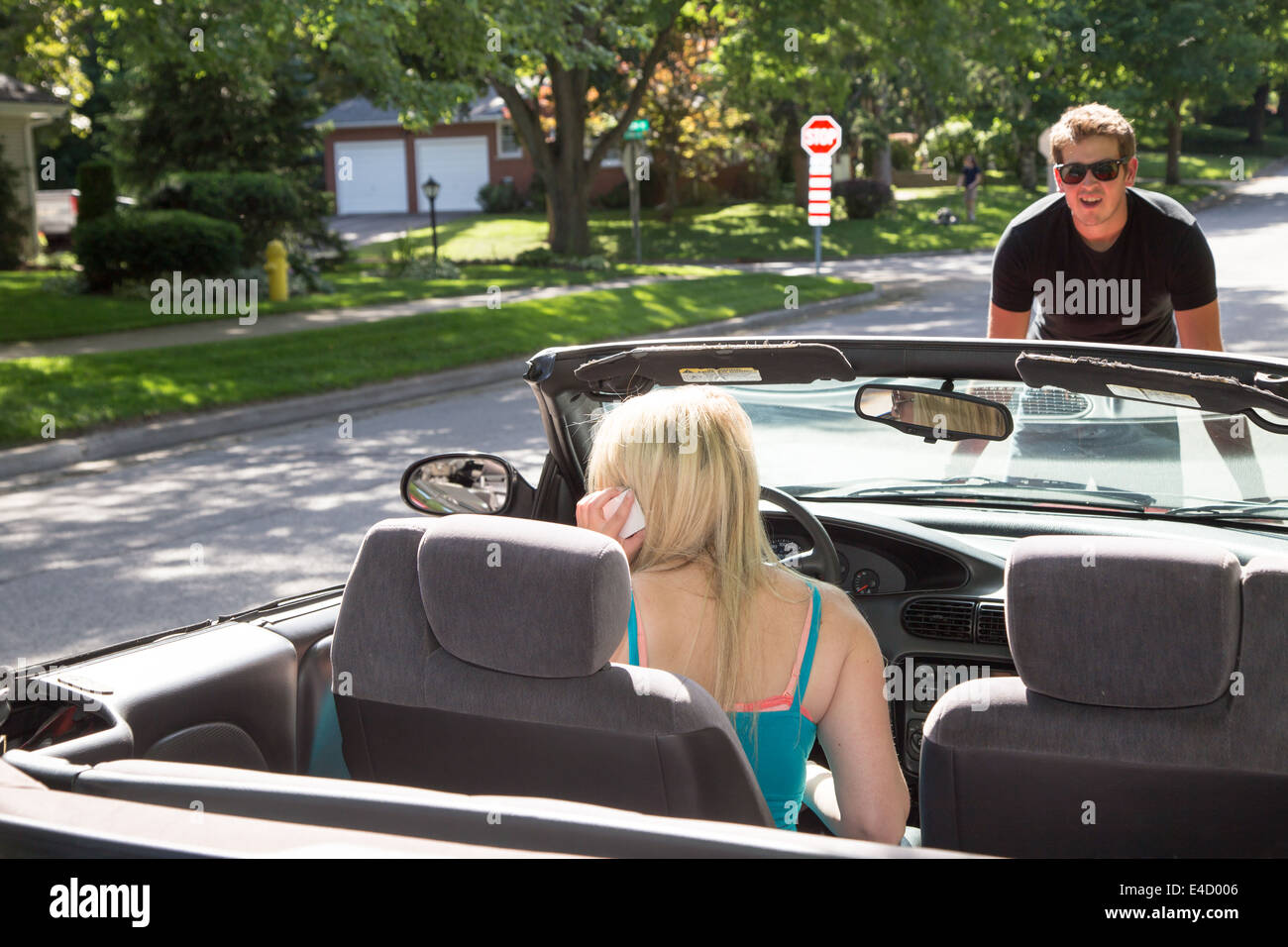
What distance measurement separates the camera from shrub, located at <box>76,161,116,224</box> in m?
24.0

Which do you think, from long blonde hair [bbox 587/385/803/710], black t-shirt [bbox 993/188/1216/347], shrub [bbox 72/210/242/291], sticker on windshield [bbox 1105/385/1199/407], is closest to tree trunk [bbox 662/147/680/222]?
shrub [bbox 72/210/242/291]

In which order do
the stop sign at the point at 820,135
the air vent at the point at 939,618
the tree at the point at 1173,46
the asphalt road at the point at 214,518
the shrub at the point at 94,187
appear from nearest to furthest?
1. the air vent at the point at 939,618
2. the asphalt road at the point at 214,518
3. the stop sign at the point at 820,135
4. the shrub at the point at 94,187
5. the tree at the point at 1173,46

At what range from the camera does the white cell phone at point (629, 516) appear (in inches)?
93.0

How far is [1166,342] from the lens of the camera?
464 cm

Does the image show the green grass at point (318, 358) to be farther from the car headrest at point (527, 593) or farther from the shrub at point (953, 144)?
the shrub at point (953, 144)

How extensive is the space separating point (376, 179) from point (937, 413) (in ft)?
170

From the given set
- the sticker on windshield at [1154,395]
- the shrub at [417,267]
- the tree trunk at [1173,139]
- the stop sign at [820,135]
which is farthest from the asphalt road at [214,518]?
the tree trunk at [1173,139]

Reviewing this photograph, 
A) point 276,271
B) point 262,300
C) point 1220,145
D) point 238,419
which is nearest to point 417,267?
point 276,271

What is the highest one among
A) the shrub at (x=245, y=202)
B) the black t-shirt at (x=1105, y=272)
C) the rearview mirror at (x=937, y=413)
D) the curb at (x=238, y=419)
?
the shrub at (x=245, y=202)

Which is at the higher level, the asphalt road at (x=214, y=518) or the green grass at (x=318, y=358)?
the green grass at (x=318, y=358)

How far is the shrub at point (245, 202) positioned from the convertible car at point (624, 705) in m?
20.8

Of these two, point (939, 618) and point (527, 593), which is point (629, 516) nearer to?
point (527, 593)

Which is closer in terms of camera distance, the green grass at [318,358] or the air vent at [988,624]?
the air vent at [988,624]
